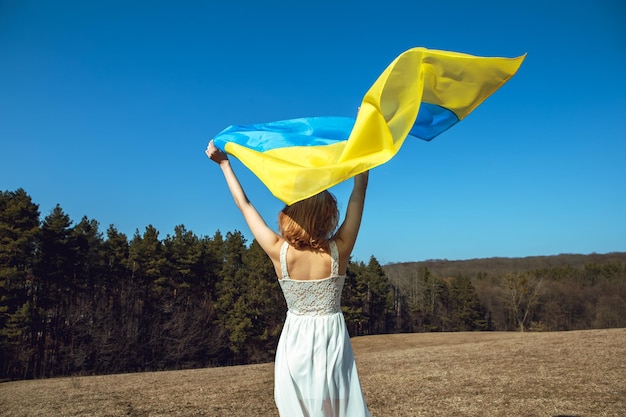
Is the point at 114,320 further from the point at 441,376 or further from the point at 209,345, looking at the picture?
the point at 441,376

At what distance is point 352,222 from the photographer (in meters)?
3.07

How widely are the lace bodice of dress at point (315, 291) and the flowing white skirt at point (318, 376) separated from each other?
0.23 ft

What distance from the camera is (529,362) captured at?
1241cm

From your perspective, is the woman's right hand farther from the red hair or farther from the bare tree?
the bare tree

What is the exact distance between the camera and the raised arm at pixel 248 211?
9.89 feet

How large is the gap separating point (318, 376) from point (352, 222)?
3.45 ft

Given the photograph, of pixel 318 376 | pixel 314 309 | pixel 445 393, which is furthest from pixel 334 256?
pixel 445 393

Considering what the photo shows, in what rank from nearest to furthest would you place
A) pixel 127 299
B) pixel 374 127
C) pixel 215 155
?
pixel 374 127 → pixel 215 155 → pixel 127 299

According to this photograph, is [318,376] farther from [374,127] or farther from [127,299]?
[127,299]

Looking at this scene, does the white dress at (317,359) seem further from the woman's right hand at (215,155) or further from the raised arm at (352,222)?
the woman's right hand at (215,155)

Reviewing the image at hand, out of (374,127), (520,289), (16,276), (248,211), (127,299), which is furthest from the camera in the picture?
(520,289)

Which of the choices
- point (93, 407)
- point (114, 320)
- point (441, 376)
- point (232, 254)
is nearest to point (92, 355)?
point (114, 320)

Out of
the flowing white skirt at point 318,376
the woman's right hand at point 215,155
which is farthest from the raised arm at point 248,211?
the flowing white skirt at point 318,376

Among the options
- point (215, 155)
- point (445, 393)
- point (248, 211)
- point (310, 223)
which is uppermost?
point (215, 155)
